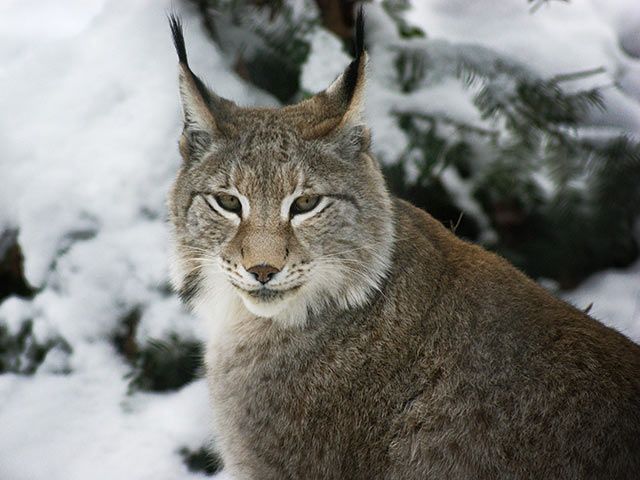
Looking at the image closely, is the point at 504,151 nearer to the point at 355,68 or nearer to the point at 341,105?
the point at 341,105

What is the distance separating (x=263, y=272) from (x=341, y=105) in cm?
84

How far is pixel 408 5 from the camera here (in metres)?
6.11

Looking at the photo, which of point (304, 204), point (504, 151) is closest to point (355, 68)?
point (304, 204)

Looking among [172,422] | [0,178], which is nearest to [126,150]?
[0,178]

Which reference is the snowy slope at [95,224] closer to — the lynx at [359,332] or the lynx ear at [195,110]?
the lynx at [359,332]

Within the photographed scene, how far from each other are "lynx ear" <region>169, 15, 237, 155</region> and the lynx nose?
26.0 inches

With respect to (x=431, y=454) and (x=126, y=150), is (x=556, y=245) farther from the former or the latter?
(x=126, y=150)

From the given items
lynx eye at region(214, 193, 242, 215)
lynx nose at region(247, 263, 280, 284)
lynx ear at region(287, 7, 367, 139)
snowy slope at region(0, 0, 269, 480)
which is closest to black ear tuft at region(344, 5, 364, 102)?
lynx ear at region(287, 7, 367, 139)

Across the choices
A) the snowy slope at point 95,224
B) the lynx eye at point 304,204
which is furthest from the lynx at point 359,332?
the snowy slope at point 95,224

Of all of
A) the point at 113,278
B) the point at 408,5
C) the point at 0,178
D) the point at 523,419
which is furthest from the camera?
the point at 408,5

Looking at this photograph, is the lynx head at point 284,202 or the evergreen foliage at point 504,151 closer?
the lynx head at point 284,202

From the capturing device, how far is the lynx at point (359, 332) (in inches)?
135

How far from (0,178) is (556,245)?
133 inches

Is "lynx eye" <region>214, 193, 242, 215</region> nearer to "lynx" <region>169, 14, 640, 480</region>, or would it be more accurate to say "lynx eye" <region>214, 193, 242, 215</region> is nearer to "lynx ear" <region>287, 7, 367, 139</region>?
"lynx" <region>169, 14, 640, 480</region>
